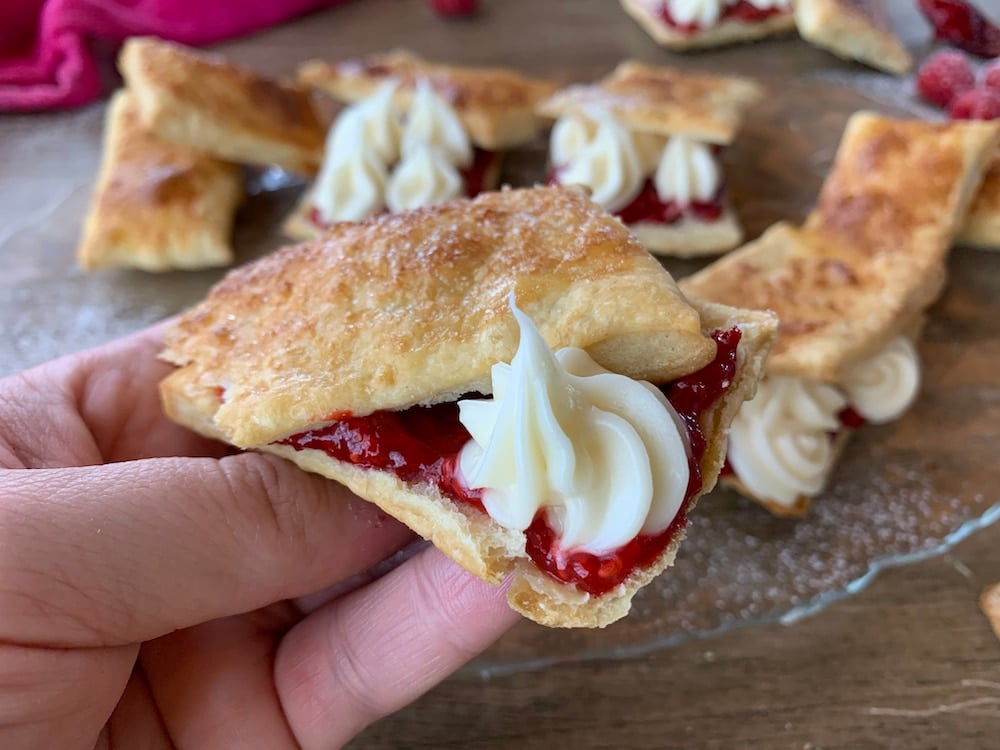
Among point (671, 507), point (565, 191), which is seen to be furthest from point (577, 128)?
point (671, 507)

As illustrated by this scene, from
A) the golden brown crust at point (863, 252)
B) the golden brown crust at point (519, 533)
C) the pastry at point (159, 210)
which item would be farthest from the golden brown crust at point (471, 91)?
the golden brown crust at point (519, 533)

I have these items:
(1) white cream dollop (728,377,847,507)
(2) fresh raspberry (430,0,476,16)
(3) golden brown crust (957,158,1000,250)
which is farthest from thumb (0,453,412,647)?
(2) fresh raspberry (430,0,476,16)

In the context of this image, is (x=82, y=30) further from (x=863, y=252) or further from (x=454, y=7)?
(x=863, y=252)

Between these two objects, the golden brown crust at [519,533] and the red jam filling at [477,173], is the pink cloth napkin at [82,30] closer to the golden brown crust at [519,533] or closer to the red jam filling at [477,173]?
the red jam filling at [477,173]

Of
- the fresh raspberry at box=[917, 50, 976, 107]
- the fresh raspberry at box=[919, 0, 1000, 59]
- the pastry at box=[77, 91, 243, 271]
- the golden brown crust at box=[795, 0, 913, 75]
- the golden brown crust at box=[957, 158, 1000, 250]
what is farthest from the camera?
the fresh raspberry at box=[919, 0, 1000, 59]

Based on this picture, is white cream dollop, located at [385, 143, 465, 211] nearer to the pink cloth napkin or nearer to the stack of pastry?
the stack of pastry

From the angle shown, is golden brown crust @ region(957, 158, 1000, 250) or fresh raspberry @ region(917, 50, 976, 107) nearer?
golden brown crust @ region(957, 158, 1000, 250)
